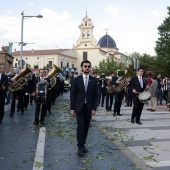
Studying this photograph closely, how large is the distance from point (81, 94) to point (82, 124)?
1.99 ft

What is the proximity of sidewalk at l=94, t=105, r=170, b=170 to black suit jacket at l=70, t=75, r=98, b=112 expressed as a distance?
1.24 meters

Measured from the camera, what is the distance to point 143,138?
26.7 ft

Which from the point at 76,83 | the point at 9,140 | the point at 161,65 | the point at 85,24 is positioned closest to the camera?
the point at 76,83

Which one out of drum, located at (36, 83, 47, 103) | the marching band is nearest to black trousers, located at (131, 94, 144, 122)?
the marching band

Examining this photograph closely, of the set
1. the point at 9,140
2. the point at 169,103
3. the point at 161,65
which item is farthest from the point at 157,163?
the point at 161,65

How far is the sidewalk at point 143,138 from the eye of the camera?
617 centimetres

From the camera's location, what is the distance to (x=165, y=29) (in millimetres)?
42594

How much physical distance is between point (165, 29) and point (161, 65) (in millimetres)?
5104

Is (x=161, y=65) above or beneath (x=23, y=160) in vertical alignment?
above

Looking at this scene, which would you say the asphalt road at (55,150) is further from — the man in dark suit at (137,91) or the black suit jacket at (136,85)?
the black suit jacket at (136,85)

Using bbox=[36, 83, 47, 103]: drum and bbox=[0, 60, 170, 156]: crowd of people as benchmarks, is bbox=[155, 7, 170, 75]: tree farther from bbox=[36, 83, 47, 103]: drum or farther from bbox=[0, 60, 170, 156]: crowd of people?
bbox=[36, 83, 47, 103]: drum

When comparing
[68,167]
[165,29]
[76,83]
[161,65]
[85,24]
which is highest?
[85,24]

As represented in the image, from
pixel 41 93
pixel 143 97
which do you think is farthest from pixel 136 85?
pixel 41 93

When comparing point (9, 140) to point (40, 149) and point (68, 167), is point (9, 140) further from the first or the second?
point (68, 167)
